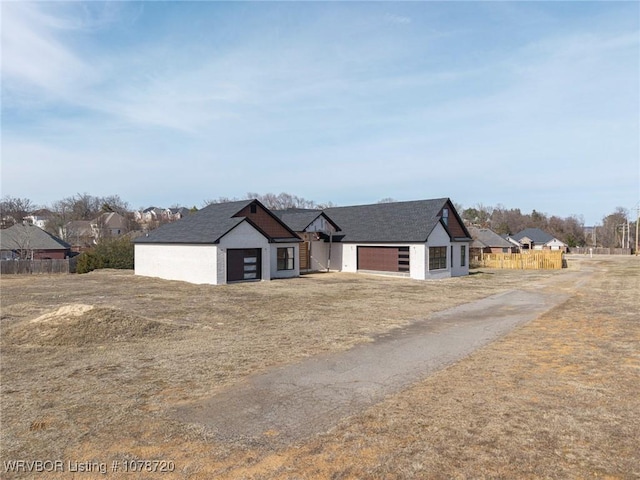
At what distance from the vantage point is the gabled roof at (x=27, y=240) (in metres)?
44.6

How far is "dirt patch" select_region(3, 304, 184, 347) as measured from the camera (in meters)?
11.0

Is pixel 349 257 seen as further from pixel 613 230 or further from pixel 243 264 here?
pixel 613 230

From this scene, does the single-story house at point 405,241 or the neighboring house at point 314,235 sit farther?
the neighboring house at point 314,235

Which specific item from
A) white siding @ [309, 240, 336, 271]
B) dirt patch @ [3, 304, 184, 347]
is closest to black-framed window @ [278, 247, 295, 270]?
white siding @ [309, 240, 336, 271]

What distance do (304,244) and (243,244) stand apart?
31.3 ft

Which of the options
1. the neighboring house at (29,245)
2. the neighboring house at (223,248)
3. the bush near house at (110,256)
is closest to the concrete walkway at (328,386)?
the neighboring house at (223,248)

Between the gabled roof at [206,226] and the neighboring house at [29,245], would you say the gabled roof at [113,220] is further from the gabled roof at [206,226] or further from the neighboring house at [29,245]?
the gabled roof at [206,226]

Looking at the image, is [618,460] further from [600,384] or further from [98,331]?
[98,331]

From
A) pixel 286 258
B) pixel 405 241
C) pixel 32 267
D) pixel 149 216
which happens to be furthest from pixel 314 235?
pixel 149 216

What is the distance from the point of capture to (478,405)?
6.92 metres

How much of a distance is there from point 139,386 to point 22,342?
5.28 meters

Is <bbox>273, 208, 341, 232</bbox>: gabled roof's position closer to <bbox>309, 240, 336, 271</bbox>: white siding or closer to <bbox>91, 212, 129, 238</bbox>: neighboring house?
<bbox>309, 240, 336, 271</bbox>: white siding

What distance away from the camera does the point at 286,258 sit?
32.2m

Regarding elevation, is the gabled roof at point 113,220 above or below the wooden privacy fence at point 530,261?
above
